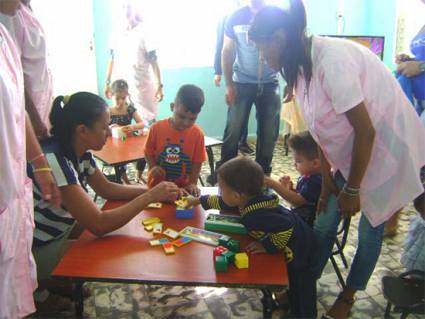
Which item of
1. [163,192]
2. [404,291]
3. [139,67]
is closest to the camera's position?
[163,192]

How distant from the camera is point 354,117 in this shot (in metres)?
1.33

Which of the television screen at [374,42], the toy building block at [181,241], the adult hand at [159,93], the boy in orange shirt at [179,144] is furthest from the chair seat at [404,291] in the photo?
the adult hand at [159,93]

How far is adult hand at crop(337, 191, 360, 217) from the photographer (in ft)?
4.83

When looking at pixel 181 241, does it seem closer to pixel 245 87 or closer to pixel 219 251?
pixel 219 251

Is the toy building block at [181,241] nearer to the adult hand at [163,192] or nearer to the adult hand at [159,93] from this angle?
the adult hand at [163,192]

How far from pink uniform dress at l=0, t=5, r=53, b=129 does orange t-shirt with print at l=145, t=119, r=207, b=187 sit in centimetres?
60

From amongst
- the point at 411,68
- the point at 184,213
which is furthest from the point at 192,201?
the point at 411,68

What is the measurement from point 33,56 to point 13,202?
1311 millimetres

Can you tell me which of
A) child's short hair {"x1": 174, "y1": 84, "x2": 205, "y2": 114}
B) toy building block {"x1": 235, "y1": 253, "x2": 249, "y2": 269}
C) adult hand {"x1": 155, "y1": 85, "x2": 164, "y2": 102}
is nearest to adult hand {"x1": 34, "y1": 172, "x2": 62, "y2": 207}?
toy building block {"x1": 235, "y1": 253, "x2": 249, "y2": 269}

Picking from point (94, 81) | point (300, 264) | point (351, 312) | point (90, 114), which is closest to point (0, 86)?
point (90, 114)

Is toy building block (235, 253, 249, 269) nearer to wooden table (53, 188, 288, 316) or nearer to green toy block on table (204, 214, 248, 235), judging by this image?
wooden table (53, 188, 288, 316)

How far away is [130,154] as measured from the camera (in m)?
2.65

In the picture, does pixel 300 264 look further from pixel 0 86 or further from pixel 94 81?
pixel 94 81

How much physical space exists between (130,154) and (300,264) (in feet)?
5.00
